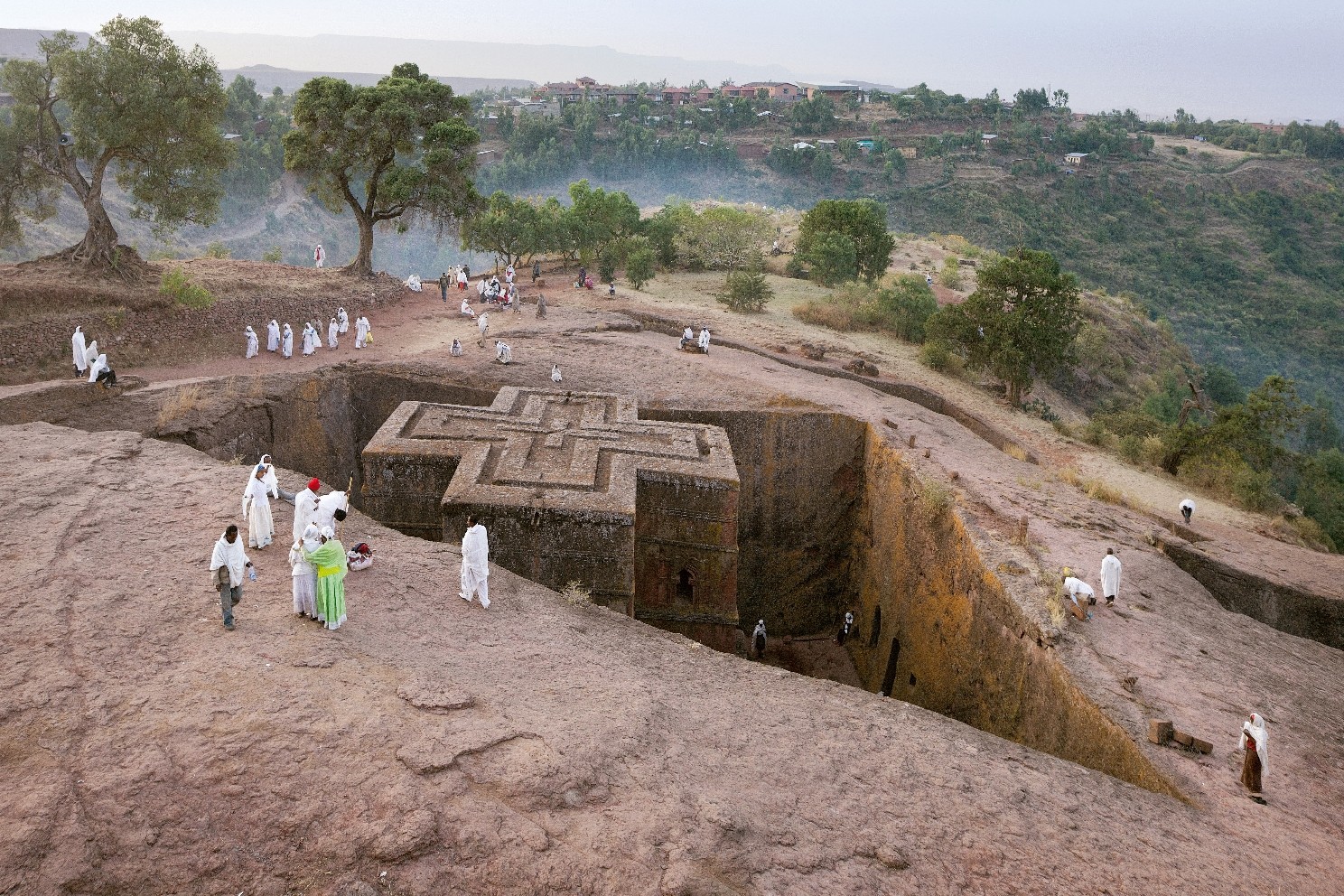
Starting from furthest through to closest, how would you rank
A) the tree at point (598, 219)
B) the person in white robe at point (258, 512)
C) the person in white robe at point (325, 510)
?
the tree at point (598, 219) < the person in white robe at point (258, 512) < the person in white robe at point (325, 510)

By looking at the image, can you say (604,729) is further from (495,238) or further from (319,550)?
(495,238)

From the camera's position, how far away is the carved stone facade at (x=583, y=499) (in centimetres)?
1077

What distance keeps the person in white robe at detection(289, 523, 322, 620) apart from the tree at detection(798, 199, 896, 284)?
2937 cm

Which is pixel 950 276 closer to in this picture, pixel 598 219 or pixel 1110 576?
pixel 598 219

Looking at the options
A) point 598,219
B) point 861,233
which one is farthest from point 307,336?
point 861,233

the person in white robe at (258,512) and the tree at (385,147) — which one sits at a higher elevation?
the tree at (385,147)

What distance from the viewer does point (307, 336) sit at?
19.5 m

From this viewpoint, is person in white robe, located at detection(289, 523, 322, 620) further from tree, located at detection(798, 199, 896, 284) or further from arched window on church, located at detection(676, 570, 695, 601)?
tree, located at detection(798, 199, 896, 284)

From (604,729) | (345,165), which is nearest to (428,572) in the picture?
(604,729)

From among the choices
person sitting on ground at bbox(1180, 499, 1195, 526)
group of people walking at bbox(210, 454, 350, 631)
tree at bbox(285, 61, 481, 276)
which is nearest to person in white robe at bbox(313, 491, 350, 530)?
group of people walking at bbox(210, 454, 350, 631)

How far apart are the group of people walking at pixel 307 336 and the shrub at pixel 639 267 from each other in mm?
11106

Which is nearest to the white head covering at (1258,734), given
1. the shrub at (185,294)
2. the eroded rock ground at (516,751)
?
the eroded rock ground at (516,751)

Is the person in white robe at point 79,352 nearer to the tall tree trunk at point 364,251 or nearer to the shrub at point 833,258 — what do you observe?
the tall tree trunk at point 364,251

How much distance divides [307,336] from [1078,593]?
16324mm
